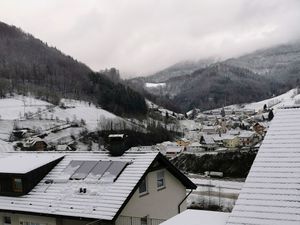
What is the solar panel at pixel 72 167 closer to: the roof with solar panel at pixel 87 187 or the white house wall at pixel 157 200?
the roof with solar panel at pixel 87 187

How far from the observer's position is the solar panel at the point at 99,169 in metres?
19.5

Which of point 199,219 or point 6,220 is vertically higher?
point 199,219

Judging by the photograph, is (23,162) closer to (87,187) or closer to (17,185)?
(17,185)

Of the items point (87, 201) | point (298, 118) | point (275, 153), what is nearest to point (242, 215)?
point (275, 153)

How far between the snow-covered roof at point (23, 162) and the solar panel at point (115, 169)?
3.97 m

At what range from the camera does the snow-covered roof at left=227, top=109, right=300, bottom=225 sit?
1091 cm

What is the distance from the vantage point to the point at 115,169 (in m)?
19.4

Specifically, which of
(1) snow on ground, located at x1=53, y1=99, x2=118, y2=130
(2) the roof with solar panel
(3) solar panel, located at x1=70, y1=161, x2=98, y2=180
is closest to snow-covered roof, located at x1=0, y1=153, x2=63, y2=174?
(2) the roof with solar panel

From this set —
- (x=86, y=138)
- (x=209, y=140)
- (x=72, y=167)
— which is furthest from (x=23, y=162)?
(x=86, y=138)

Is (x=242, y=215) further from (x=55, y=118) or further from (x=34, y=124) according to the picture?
(x=55, y=118)

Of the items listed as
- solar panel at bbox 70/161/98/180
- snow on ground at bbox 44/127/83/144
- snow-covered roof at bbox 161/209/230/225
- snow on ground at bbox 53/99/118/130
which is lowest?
snow on ground at bbox 44/127/83/144

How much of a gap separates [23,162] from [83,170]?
428 cm

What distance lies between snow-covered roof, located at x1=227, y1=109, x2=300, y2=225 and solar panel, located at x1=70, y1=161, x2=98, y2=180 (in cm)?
961

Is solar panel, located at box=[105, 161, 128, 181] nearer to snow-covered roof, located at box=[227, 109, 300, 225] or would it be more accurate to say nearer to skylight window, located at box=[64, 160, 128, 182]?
skylight window, located at box=[64, 160, 128, 182]
